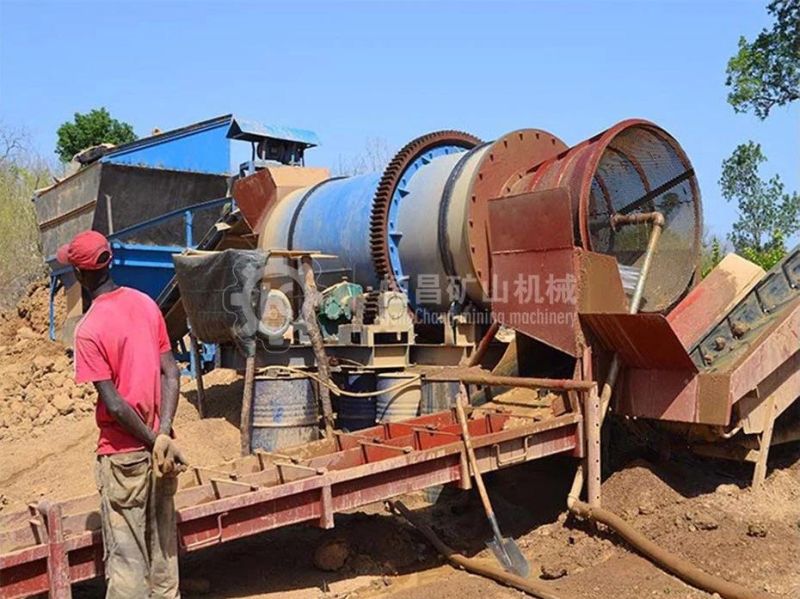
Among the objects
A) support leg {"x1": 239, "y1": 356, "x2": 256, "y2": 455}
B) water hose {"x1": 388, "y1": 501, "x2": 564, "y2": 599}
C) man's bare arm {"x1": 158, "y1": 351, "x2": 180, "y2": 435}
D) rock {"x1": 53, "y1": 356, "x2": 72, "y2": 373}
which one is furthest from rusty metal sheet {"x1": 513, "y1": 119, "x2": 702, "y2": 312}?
rock {"x1": 53, "y1": 356, "x2": 72, "y2": 373}

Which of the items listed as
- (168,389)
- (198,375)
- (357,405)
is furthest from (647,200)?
(198,375)

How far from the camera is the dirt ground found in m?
4.66

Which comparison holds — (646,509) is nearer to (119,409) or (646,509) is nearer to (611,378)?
(611,378)

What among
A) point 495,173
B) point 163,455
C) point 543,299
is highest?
point 495,173

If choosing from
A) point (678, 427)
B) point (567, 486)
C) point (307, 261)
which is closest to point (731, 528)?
point (678, 427)

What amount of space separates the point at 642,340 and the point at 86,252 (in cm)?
343

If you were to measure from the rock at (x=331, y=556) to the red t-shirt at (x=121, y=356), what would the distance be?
1841mm

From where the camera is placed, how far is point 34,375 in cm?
1270

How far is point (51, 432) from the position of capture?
10.0 metres

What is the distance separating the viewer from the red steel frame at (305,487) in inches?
156

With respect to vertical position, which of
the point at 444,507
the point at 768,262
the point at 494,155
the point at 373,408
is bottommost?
the point at 444,507

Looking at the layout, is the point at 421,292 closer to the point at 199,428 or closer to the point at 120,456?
the point at 199,428

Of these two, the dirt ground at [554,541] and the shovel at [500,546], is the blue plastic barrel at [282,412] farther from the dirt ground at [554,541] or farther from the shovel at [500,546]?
the shovel at [500,546]

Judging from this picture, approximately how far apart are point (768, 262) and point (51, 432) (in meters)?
10.1
